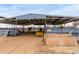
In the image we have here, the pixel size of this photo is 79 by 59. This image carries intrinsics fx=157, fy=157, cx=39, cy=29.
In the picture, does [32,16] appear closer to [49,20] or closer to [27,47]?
[49,20]

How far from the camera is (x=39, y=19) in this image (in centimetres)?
329

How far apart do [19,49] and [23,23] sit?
55 centimetres

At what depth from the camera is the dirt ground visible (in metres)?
3.24

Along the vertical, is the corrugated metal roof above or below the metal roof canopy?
above

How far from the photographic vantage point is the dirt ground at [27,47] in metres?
3.24

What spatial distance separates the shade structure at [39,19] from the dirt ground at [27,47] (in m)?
0.30

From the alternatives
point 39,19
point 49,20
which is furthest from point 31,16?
point 49,20

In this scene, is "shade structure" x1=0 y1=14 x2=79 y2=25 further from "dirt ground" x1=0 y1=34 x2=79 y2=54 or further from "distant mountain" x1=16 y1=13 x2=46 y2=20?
"dirt ground" x1=0 y1=34 x2=79 y2=54

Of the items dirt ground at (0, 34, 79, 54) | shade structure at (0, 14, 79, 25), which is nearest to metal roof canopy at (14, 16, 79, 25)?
shade structure at (0, 14, 79, 25)

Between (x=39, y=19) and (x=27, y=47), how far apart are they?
0.64m

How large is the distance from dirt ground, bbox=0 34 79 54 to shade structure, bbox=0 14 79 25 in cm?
30

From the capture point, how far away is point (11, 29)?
10.9ft

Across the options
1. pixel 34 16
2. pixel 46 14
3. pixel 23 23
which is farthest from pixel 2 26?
pixel 46 14
